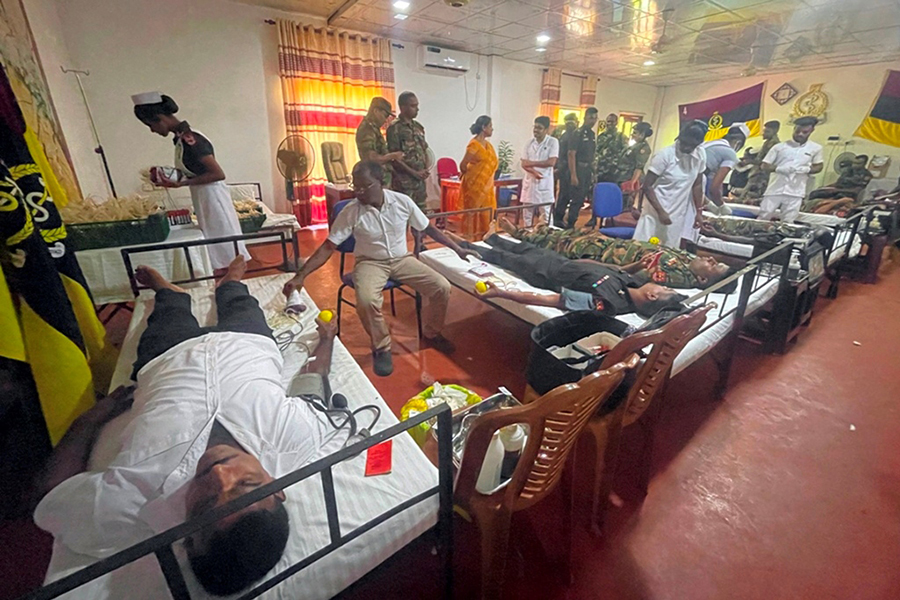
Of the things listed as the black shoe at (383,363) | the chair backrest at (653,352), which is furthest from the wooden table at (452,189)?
the chair backrest at (653,352)

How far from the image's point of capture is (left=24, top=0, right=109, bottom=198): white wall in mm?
2814

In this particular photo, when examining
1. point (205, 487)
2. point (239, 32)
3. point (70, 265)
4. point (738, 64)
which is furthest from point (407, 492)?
point (738, 64)

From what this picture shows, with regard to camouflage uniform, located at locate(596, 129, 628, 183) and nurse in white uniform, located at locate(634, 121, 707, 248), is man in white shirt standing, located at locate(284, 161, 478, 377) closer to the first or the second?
nurse in white uniform, located at locate(634, 121, 707, 248)

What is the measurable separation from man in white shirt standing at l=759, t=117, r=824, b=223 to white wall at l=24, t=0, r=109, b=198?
6360 millimetres

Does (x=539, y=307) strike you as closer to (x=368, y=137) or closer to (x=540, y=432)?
(x=540, y=432)

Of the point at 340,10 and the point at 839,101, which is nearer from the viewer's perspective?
the point at 340,10

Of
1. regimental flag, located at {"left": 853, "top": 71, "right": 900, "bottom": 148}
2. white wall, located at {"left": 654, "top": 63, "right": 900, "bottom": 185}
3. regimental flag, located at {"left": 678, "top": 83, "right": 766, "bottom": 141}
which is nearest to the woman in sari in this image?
regimental flag, located at {"left": 678, "top": 83, "right": 766, "bottom": 141}

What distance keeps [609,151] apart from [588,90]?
113 inches

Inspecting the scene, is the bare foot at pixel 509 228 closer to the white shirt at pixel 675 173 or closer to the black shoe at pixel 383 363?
the white shirt at pixel 675 173

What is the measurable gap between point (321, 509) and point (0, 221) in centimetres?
120

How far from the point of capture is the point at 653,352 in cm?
114

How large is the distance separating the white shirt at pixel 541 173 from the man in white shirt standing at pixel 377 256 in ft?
8.64

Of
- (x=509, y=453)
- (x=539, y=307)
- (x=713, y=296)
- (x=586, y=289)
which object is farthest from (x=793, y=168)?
(x=509, y=453)

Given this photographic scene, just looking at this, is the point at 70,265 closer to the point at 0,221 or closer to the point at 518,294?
the point at 0,221
